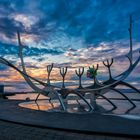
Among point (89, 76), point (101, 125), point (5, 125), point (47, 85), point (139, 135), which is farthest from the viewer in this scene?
point (89, 76)

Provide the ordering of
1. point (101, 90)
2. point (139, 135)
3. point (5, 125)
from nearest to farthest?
point (139, 135), point (5, 125), point (101, 90)

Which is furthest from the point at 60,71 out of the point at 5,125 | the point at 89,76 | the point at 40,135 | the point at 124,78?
the point at 40,135

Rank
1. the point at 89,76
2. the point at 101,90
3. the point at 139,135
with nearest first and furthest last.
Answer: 1. the point at 139,135
2. the point at 101,90
3. the point at 89,76

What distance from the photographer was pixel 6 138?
915 cm

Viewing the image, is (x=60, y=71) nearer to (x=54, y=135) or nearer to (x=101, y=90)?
(x=101, y=90)

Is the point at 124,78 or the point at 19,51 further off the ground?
the point at 19,51

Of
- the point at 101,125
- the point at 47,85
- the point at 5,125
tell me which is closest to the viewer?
the point at 101,125

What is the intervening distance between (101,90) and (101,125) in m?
15.0

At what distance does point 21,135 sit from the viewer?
29.6 ft

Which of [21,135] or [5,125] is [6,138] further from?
[5,125]

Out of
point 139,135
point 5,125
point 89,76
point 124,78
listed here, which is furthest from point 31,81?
point 139,135

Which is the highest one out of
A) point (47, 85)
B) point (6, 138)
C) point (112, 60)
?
point (112, 60)

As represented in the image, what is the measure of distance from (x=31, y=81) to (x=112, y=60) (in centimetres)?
790

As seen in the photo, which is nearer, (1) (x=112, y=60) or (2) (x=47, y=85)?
(2) (x=47, y=85)
